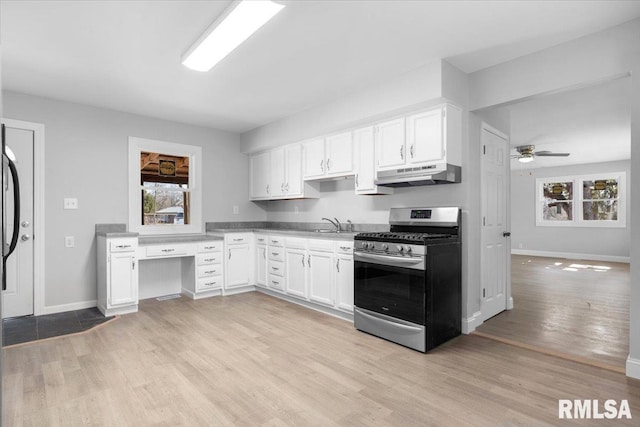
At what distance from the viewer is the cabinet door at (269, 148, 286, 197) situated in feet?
17.2

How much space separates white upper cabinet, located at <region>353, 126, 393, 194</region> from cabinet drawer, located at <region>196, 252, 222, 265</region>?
7.19 feet

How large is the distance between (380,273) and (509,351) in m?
1.24

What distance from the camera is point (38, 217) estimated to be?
4020 mm

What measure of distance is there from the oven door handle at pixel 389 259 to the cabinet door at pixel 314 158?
145cm

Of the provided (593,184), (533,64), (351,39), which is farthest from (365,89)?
(593,184)

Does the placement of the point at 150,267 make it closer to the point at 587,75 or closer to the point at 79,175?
the point at 79,175

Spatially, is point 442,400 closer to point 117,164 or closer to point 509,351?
point 509,351

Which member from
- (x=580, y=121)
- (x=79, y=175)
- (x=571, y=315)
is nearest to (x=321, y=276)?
(x=571, y=315)

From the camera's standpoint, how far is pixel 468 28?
8.70 feet

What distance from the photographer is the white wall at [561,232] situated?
827 cm

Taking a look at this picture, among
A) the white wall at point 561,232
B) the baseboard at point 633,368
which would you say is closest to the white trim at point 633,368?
the baseboard at point 633,368

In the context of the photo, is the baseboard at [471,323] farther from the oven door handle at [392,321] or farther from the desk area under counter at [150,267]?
the desk area under counter at [150,267]

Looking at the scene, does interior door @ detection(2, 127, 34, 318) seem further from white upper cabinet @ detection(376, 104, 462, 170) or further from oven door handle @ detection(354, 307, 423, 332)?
white upper cabinet @ detection(376, 104, 462, 170)

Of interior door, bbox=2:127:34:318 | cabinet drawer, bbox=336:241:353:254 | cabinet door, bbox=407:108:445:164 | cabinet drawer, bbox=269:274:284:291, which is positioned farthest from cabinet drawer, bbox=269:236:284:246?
interior door, bbox=2:127:34:318
